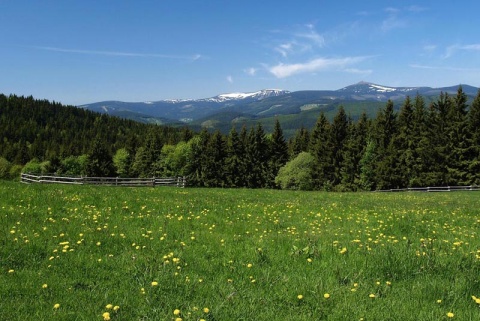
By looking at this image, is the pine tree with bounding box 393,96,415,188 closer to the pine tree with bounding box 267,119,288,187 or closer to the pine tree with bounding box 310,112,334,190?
the pine tree with bounding box 310,112,334,190

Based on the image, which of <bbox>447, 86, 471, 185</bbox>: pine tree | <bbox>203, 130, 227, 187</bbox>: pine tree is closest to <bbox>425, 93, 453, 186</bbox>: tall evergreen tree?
<bbox>447, 86, 471, 185</bbox>: pine tree

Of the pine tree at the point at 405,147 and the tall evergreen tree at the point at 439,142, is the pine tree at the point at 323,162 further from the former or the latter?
the tall evergreen tree at the point at 439,142

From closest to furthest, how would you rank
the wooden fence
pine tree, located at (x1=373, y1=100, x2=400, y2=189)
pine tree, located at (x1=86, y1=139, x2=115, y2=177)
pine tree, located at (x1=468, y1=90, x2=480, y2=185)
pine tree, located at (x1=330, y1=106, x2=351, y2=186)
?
the wooden fence → pine tree, located at (x1=468, y1=90, x2=480, y2=185) → pine tree, located at (x1=373, y1=100, x2=400, y2=189) → pine tree, located at (x1=330, y1=106, x2=351, y2=186) → pine tree, located at (x1=86, y1=139, x2=115, y2=177)

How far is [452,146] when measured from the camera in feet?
190

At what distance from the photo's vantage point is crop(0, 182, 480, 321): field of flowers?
18.8 ft


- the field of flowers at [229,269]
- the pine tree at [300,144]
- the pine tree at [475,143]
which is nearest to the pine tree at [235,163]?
the pine tree at [300,144]

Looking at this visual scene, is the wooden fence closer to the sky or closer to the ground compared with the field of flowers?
closer to the ground

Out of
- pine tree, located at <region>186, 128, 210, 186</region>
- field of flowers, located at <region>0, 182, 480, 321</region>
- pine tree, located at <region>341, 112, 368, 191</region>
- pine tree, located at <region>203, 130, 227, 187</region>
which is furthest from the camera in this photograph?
pine tree, located at <region>186, 128, 210, 186</region>

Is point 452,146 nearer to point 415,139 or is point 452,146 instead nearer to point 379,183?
point 415,139

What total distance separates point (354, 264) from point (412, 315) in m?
2.38

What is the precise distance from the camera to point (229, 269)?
7766mm

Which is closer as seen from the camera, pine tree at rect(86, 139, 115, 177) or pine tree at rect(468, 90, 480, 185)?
pine tree at rect(468, 90, 480, 185)

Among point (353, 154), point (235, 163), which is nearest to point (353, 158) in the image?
point (353, 154)

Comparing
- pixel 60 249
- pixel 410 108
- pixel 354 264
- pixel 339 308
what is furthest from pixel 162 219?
pixel 410 108
